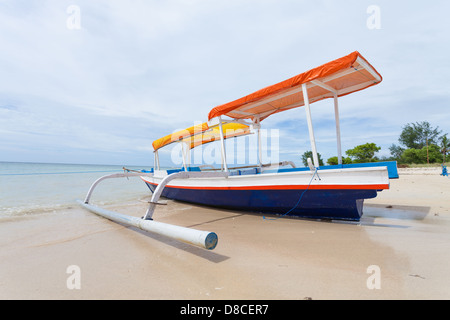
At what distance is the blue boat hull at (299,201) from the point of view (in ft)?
12.8

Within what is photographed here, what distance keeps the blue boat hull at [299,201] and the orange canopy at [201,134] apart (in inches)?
81.7

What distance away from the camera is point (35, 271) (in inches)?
94.0

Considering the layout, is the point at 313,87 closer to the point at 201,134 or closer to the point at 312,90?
the point at 312,90

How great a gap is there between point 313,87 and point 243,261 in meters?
4.04

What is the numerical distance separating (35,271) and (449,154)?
155 feet

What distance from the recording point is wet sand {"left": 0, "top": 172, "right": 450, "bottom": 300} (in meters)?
1.87

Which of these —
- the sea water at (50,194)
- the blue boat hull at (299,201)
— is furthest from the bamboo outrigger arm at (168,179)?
the sea water at (50,194)

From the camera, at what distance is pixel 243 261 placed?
2490 millimetres

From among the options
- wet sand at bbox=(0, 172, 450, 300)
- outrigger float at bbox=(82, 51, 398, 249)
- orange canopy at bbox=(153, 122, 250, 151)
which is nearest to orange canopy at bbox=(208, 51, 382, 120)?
outrigger float at bbox=(82, 51, 398, 249)

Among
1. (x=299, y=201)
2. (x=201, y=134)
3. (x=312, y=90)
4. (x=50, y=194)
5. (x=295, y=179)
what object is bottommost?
(x=50, y=194)

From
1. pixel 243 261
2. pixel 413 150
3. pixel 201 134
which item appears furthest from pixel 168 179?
pixel 413 150

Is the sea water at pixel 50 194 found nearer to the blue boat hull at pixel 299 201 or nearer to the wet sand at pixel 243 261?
the wet sand at pixel 243 261

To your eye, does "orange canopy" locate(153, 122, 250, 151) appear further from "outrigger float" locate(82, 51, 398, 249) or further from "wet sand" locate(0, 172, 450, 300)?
"wet sand" locate(0, 172, 450, 300)
